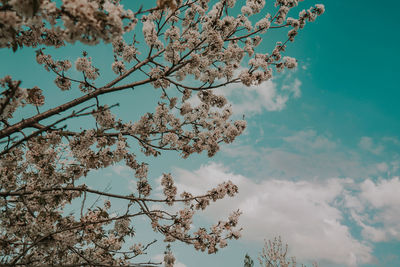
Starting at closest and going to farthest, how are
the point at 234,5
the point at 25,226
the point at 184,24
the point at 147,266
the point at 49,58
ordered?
the point at 147,266 < the point at 25,226 < the point at 49,58 < the point at 234,5 < the point at 184,24

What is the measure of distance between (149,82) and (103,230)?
3.23 metres

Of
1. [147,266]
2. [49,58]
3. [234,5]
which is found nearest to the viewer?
[147,266]

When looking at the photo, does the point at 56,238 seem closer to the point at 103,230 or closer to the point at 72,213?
the point at 72,213

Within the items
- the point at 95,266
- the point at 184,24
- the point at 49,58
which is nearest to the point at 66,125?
the point at 95,266

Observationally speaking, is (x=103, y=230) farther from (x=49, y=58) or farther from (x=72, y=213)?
(x=49, y=58)

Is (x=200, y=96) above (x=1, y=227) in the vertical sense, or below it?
above

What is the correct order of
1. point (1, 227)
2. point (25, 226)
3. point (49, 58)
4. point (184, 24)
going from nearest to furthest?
point (25, 226) < point (1, 227) < point (49, 58) < point (184, 24)

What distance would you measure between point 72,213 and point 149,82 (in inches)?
105

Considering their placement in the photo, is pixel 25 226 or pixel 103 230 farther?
pixel 103 230

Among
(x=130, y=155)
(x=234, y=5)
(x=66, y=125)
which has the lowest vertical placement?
(x=66, y=125)

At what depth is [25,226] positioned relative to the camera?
4.64 metres

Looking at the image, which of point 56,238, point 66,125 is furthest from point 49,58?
point 56,238

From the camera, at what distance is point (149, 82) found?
4.80 meters

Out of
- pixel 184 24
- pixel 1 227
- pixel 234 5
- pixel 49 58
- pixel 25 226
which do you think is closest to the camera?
pixel 25 226
